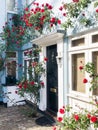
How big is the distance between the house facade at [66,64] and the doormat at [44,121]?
34 cm

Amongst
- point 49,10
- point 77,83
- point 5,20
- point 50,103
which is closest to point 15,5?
point 5,20

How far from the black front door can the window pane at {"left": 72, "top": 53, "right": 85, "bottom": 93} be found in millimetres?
1194

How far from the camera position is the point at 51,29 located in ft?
24.6

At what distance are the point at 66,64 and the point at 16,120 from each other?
2926 millimetres

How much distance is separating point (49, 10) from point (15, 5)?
4.69m

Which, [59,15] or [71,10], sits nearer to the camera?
[71,10]

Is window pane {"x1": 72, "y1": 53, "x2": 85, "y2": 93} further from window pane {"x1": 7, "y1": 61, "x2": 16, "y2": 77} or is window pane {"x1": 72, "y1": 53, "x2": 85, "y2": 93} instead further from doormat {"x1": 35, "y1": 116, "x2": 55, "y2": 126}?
window pane {"x1": 7, "y1": 61, "x2": 16, "y2": 77}

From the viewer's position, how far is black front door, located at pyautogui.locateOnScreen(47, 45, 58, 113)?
24.5 feet

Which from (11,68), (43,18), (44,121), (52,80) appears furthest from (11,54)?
(44,121)

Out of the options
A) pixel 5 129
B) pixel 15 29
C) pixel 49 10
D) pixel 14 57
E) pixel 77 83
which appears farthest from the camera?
pixel 14 57

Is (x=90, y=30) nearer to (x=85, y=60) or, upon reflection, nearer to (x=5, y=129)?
(x=85, y=60)

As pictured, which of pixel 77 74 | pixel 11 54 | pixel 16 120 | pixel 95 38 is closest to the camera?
pixel 95 38

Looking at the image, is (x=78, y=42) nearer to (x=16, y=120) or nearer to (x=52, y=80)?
(x=52, y=80)

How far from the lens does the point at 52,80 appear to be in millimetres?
7719
